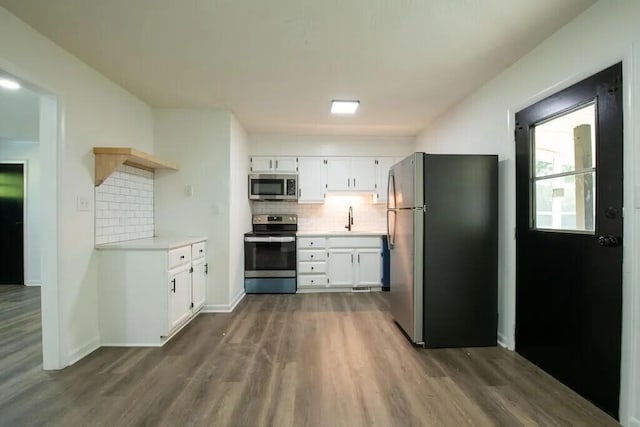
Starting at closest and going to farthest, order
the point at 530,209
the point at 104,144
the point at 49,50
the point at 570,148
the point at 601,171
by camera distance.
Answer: the point at 601,171, the point at 570,148, the point at 49,50, the point at 530,209, the point at 104,144

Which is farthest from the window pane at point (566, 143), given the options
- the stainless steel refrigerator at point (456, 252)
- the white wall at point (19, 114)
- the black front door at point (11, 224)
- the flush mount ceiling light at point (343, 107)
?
the black front door at point (11, 224)

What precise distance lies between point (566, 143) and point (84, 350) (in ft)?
13.0

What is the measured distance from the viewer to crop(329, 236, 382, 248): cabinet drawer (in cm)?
411

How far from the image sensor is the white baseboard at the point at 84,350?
2.12 metres

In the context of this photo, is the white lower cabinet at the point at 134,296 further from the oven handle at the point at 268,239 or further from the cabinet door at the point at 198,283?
the oven handle at the point at 268,239

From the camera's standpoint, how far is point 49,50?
6.42ft

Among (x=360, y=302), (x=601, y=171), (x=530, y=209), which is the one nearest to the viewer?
(x=601, y=171)

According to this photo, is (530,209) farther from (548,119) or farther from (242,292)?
(242,292)

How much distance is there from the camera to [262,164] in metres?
4.29

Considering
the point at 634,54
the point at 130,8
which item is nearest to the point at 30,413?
the point at 130,8

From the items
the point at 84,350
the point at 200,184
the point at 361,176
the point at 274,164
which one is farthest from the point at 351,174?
the point at 84,350

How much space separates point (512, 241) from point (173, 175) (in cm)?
359

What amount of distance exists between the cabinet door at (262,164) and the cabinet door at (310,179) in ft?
1.45

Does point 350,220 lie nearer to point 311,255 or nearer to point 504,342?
point 311,255
